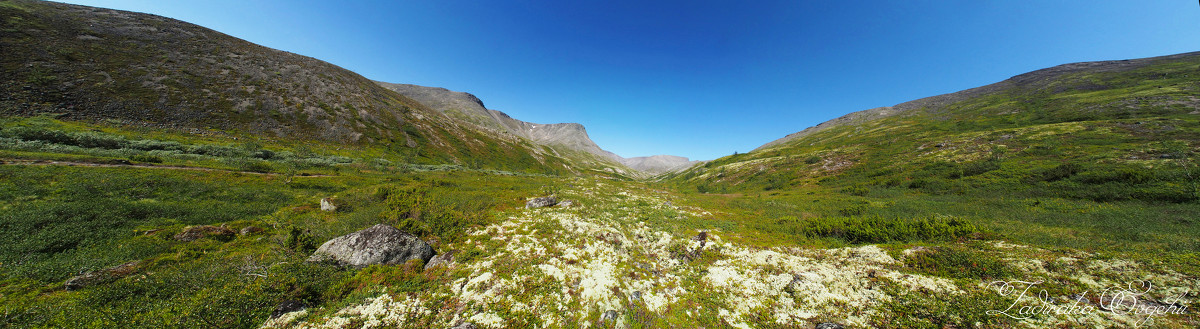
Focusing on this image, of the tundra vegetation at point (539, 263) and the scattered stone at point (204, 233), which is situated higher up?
the scattered stone at point (204, 233)

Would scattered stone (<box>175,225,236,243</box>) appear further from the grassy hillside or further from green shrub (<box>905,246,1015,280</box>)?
the grassy hillside

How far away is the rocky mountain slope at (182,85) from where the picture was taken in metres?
44.7

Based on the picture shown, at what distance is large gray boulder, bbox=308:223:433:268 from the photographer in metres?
11.4

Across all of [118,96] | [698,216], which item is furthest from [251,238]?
[118,96]

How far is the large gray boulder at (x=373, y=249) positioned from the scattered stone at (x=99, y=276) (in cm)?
447

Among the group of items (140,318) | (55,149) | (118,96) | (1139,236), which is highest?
(118,96)

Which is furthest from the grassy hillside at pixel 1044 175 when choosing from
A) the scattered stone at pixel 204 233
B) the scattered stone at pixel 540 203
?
the scattered stone at pixel 204 233

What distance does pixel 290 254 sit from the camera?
1148 centimetres

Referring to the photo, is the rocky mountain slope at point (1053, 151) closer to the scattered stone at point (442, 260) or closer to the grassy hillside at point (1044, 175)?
the grassy hillside at point (1044, 175)

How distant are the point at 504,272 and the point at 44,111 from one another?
77095 mm

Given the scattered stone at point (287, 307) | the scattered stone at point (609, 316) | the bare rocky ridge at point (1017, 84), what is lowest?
the scattered stone at point (609, 316)

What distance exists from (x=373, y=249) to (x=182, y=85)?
8495 cm

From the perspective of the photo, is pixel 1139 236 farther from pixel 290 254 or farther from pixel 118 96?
pixel 118 96

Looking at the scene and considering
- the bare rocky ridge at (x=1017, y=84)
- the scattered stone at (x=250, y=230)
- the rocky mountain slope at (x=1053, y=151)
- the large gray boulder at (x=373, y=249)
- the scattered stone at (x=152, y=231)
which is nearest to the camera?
the large gray boulder at (x=373, y=249)
